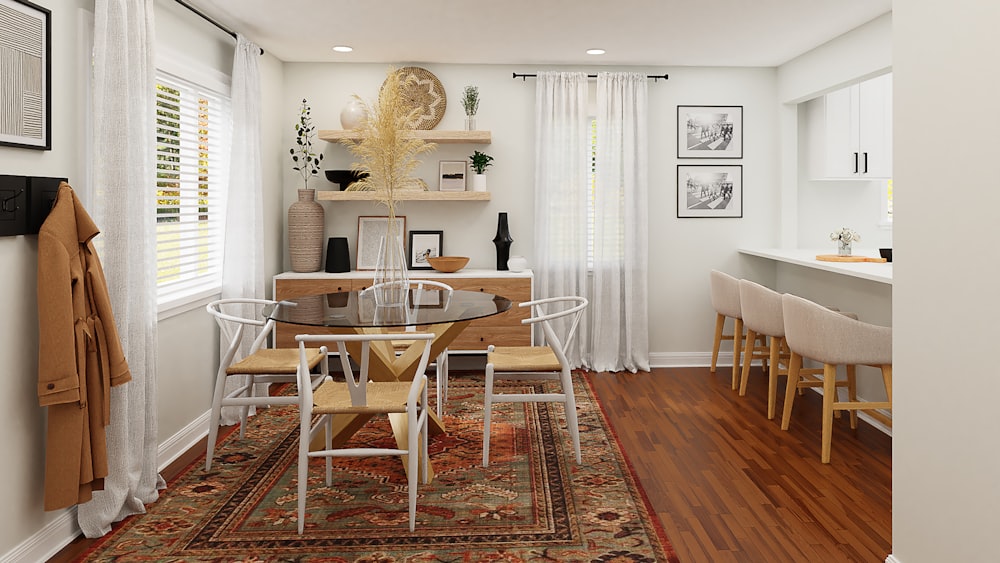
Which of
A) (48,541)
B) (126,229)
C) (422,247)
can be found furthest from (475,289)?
(48,541)

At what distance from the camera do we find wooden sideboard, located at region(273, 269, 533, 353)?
17.6ft

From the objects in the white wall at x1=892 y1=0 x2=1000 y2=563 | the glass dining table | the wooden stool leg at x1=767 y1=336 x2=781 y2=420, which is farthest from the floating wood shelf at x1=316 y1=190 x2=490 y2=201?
the white wall at x1=892 y1=0 x2=1000 y2=563

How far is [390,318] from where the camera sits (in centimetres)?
318

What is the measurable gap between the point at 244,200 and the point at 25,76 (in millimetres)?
2080

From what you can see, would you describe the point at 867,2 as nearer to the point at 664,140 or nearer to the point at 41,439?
the point at 664,140

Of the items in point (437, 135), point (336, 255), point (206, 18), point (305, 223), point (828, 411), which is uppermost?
point (206, 18)

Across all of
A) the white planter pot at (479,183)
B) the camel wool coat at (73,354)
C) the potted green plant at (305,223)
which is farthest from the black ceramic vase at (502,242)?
the camel wool coat at (73,354)

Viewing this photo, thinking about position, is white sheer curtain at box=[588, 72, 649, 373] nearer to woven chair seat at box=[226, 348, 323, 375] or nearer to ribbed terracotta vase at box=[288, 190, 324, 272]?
ribbed terracotta vase at box=[288, 190, 324, 272]

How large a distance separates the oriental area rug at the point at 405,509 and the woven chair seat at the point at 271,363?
497mm

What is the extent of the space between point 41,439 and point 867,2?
4563mm

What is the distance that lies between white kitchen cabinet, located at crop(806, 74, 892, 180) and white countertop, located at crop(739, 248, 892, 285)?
597 mm

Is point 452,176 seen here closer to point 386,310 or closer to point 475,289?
point 475,289

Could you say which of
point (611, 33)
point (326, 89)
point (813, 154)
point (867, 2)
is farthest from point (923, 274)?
point (326, 89)

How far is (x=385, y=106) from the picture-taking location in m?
3.36
